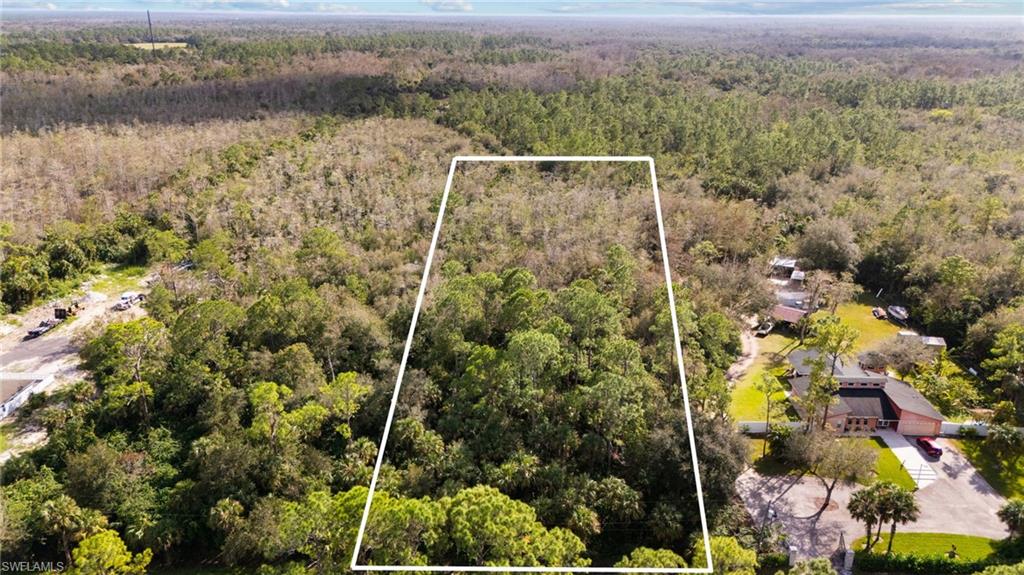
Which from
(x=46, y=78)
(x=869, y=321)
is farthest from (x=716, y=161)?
(x=46, y=78)

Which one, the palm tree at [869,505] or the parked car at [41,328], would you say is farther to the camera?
the parked car at [41,328]

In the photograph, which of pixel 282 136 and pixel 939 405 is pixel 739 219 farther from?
pixel 282 136

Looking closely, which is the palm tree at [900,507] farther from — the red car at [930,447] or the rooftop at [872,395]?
the red car at [930,447]

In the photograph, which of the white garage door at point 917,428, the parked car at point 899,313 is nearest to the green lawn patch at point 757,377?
the white garage door at point 917,428

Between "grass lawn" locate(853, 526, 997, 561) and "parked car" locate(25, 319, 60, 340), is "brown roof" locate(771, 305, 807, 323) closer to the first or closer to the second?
"grass lawn" locate(853, 526, 997, 561)

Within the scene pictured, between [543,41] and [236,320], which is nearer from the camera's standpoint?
[236,320]

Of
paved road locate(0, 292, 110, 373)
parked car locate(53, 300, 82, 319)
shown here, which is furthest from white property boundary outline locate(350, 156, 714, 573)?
parked car locate(53, 300, 82, 319)
